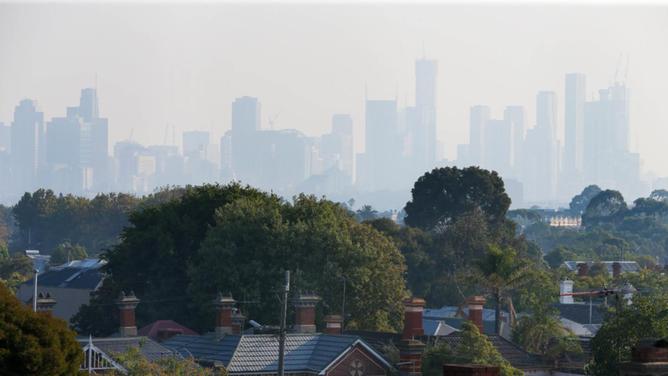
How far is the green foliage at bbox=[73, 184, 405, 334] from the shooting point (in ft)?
221

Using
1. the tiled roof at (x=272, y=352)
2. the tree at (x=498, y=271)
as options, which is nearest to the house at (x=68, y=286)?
the tree at (x=498, y=271)

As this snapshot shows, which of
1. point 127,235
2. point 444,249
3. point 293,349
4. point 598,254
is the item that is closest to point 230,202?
point 127,235

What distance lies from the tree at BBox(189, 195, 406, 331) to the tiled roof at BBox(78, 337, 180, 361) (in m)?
13.5

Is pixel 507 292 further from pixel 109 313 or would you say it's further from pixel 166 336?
pixel 166 336

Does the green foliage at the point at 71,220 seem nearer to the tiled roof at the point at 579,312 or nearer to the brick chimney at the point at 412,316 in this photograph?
the tiled roof at the point at 579,312

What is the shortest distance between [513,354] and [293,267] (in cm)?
1329

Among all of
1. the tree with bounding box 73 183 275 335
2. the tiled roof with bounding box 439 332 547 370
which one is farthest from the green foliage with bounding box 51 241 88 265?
the tiled roof with bounding box 439 332 547 370

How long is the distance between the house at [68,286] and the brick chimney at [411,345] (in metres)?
42.9

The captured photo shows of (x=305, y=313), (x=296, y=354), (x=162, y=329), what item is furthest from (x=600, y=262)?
(x=296, y=354)

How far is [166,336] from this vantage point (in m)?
58.8

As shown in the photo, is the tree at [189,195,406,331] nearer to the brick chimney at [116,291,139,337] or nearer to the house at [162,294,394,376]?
the brick chimney at [116,291,139,337]

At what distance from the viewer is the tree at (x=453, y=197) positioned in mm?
123938

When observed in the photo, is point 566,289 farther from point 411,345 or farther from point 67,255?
point 67,255

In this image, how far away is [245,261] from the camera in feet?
227
